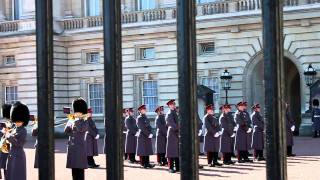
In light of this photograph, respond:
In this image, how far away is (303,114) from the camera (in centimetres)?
2239

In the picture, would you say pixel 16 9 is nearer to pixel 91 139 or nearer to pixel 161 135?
pixel 91 139

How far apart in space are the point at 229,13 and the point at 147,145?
36.3 ft

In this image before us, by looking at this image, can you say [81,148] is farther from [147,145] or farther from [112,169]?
[112,169]

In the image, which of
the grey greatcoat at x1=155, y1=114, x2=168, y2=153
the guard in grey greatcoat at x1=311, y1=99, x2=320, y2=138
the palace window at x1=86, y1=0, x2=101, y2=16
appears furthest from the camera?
the palace window at x1=86, y1=0, x2=101, y2=16

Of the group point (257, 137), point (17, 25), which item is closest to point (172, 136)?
point (257, 137)

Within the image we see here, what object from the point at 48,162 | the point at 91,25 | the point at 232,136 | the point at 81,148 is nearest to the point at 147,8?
the point at 91,25

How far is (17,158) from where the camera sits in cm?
770

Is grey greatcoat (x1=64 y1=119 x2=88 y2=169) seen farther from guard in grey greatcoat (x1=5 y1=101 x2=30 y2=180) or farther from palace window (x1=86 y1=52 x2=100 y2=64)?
palace window (x1=86 y1=52 x2=100 y2=64)

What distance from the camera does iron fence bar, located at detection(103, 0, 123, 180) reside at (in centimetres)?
330

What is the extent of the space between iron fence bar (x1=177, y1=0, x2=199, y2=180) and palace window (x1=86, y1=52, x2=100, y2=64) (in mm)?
24418

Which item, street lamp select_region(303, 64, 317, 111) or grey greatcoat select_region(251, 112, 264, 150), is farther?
street lamp select_region(303, 64, 317, 111)

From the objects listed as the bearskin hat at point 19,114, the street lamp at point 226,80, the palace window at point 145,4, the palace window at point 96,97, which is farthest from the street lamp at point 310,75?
the bearskin hat at point 19,114

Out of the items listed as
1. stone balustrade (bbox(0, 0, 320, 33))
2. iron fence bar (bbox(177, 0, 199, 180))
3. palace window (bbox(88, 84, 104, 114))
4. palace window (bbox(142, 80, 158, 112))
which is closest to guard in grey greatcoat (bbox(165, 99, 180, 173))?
stone balustrade (bbox(0, 0, 320, 33))

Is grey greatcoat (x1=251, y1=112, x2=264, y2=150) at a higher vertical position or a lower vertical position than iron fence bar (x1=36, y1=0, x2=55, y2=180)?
lower
